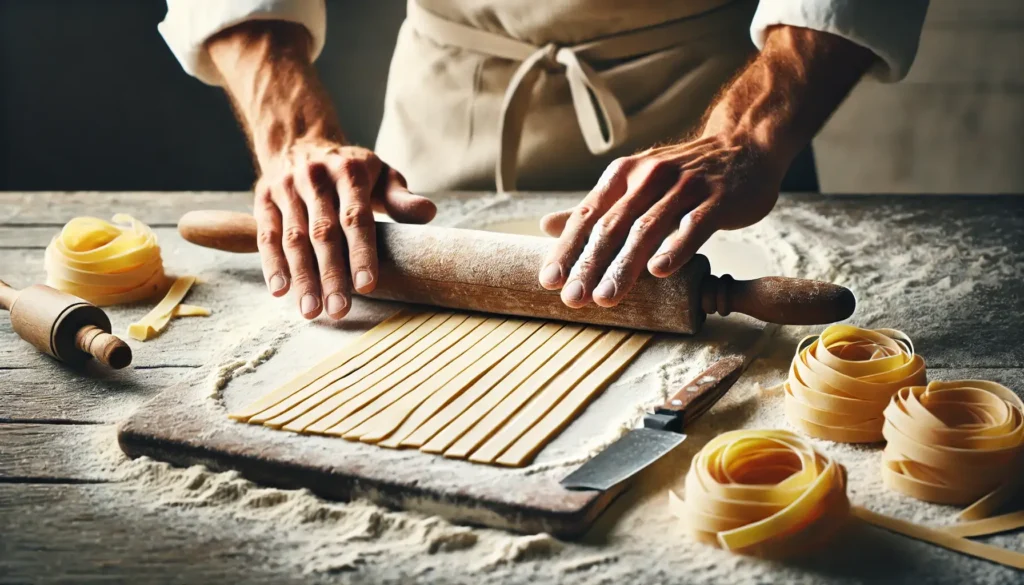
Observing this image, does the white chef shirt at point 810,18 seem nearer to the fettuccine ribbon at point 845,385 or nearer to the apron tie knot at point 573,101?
the apron tie knot at point 573,101

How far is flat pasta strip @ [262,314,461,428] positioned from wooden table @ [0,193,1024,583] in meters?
0.21

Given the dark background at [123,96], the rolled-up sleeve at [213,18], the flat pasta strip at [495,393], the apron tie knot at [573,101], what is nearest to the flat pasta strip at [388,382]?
the flat pasta strip at [495,393]

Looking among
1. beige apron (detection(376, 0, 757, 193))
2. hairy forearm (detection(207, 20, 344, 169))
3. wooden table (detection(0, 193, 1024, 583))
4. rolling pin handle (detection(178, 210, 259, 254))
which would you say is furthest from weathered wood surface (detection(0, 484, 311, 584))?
A: beige apron (detection(376, 0, 757, 193))

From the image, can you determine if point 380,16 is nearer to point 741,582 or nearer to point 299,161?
point 299,161

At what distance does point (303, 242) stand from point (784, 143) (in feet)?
2.66

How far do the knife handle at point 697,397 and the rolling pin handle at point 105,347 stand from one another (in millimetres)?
734

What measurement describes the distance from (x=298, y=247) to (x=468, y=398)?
1.71 feet

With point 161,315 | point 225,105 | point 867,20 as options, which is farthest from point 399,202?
point 225,105

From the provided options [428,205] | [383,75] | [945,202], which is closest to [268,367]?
[428,205]

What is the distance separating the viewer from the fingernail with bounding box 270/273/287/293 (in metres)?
1.65

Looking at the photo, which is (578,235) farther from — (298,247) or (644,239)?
(298,247)

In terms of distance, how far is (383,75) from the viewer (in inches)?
160

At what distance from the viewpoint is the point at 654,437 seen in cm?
116

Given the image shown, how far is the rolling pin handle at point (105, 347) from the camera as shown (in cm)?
142
